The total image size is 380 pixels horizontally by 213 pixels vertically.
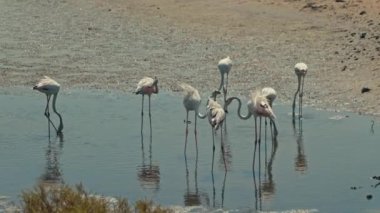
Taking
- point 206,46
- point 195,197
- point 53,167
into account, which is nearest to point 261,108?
point 195,197

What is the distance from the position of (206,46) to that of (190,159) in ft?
30.8

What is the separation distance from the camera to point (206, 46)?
76.3 feet

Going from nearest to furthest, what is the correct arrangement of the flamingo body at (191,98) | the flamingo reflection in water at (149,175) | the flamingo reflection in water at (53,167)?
the flamingo reflection in water at (149,175) < the flamingo reflection in water at (53,167) < the flamingo body at (191,98)

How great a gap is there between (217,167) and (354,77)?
6.25m

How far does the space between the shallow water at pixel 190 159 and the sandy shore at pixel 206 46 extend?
71.3 inches

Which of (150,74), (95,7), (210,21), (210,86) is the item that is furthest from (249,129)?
(95,7)

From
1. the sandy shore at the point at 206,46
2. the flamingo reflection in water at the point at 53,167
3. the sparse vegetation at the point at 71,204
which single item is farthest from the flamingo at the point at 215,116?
the sparse vegetation at the point at 71,204

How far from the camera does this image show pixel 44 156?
14383 mm

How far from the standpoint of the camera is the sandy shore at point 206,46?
19375mm

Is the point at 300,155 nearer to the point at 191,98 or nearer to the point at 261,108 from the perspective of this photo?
the point at 261,108

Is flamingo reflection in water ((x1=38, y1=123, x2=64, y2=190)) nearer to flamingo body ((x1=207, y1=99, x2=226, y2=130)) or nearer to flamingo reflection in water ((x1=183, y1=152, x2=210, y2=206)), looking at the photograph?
flamingo reflection in water ((x1=183, y1=152, x2=210, y2=206))

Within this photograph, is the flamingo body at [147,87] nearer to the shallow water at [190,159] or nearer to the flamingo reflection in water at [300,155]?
the shallow water at [190,159]

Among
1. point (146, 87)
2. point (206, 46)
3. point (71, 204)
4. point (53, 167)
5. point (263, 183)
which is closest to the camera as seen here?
point (71, 204)

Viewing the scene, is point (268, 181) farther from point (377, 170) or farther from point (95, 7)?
point (95, 7)
